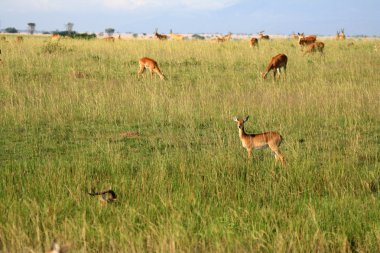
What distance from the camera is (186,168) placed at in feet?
19.0

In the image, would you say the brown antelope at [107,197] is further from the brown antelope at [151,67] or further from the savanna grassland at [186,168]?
the brown antelope at [151,67]

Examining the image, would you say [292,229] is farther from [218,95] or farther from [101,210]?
[218,95]

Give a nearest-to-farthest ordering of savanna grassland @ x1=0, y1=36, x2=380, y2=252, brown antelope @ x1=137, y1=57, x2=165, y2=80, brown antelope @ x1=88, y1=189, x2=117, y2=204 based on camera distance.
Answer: savanna grassland @ x1=0, y1=36, x2=380, y2=252 → brown antelope @ x1=88, y1=189, x2=117, y2=204 → brown antelope @ x1=137, y1=57, x2=165, y2=80

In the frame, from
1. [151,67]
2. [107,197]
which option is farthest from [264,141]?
[151,67]

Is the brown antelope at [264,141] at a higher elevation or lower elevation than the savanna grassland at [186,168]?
higher

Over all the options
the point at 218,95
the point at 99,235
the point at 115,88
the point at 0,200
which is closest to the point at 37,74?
the point at 115,88

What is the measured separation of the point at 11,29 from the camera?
81.9 m

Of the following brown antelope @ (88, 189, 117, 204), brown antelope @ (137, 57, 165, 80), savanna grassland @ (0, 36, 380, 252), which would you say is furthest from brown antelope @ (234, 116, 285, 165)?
brown antelope @ (137, 57, 165, 80)

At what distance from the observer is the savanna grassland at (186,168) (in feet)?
13.1

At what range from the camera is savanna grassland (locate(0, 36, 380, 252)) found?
3.99 metres

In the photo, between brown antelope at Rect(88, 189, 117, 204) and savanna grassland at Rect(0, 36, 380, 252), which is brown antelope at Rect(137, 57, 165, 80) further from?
brown antelope at Rect(88, 189, 117, 204)

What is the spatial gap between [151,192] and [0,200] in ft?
4.25

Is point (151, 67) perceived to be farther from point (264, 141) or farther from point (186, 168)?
point (186, 168)

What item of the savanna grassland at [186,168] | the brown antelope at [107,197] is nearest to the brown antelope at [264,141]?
the savanna grassland at [186,168]
